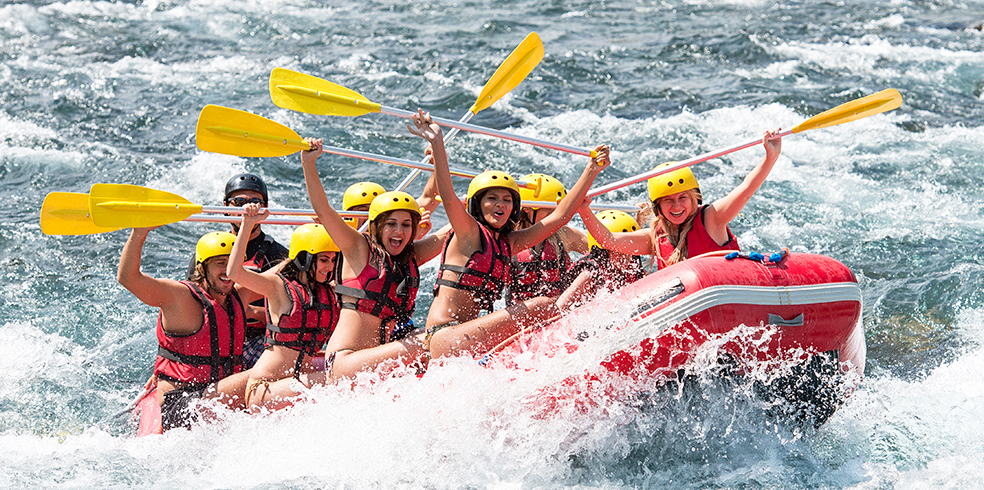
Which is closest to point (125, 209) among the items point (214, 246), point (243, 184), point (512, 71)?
point (214, 246)

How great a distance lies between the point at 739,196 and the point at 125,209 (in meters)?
3.33

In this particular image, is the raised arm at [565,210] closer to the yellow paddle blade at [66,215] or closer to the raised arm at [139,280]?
the raised arm at [139,280]

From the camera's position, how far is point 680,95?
13023 mm

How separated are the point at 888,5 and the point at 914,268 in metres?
13.2

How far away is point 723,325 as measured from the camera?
425 centimetres

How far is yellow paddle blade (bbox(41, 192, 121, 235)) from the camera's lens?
5203 mm

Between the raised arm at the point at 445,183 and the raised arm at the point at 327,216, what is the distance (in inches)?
19.9

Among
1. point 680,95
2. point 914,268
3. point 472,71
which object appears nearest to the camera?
point 914,268

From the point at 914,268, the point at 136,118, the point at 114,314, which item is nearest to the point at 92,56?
the point at 136,118

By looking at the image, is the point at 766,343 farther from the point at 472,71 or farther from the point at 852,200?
the point at 472,71

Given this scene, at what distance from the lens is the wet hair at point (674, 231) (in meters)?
5.16

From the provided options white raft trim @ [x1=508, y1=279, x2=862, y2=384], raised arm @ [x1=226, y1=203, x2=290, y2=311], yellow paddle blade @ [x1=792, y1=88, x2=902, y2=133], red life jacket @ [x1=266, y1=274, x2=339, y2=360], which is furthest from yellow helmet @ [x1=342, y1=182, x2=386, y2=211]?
yellow paddle blade @ [x1=792, y1=88, x2=902, y2=133]

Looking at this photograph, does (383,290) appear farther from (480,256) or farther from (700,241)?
(700,241)

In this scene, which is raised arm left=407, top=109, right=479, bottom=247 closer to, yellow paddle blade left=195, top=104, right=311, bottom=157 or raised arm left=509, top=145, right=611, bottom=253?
A: raised arm left=509, top=145, right=611, bottom=253
